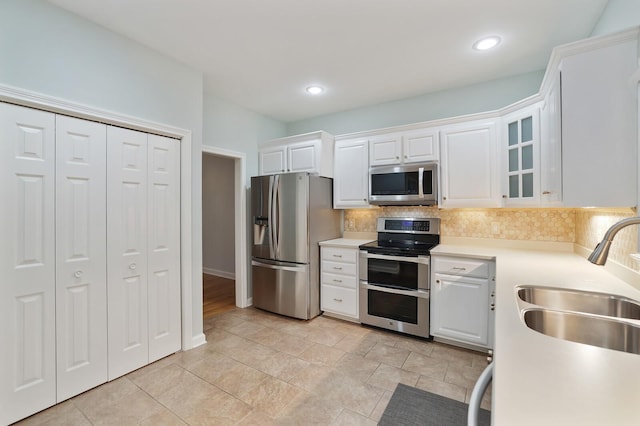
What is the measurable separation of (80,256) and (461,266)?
3156mm

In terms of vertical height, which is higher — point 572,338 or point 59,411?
point 572,338

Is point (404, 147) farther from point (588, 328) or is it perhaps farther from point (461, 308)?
point (588, 328)

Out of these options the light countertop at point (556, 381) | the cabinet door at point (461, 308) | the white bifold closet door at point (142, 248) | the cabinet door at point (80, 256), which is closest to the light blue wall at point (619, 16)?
the light countertop at point (556, 381)

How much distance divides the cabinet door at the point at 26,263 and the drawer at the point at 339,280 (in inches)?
96.3

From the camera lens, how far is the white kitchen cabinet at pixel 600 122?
1391 millimetres

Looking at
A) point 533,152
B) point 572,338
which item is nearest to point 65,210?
point 572,338

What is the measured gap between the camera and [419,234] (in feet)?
11.0

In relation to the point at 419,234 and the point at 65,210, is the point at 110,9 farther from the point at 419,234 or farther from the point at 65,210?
the point at 419,234

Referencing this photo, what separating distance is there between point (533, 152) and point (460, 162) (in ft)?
2.12

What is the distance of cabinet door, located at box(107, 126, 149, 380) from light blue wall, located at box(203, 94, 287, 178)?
1.12m

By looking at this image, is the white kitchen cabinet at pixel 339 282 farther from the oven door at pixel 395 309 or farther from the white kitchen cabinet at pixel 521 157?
the white kitchen cabinet at pixel 521 157

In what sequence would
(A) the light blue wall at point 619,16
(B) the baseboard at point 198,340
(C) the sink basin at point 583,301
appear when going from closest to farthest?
(C) the sink basin at point 583,301 → (A) the light blue wall at point 619,16 → (B) the baseboard at point 198,340

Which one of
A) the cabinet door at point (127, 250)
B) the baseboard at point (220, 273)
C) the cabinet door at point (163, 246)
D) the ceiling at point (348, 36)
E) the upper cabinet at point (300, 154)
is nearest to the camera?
the ceiling at point (348, 36)

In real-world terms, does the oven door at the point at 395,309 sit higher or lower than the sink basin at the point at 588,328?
lower
